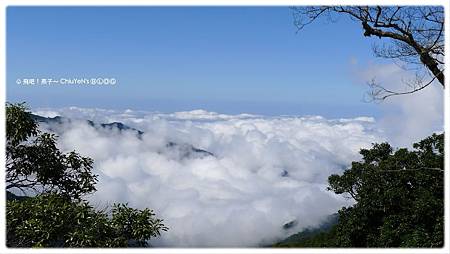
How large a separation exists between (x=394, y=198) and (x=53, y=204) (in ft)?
15.0

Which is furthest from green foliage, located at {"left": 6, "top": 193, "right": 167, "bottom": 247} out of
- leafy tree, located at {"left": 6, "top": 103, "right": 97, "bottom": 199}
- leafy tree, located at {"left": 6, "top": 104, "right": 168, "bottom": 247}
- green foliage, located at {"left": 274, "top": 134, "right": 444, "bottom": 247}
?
green foliage, located at {"left": 274, "top": 134, "right": 444, "bottom": 247}

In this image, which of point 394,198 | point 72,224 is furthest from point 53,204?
point 394,198

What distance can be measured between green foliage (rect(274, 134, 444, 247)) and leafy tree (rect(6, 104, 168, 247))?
3.37 metres

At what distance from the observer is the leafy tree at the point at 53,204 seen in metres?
3.05

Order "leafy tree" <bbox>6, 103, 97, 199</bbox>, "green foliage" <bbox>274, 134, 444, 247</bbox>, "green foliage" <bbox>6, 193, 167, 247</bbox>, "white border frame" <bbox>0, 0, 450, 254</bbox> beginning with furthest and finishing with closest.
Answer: "green foliage" <bbox>274, 134, 444, 247</bbox> < "leafy tree" <bbox>6, 103, 97, 199</bbox> < "green foliage" <bbox>6, 193, 167, 247</bbox> < "white border frame" <bbox>0, 0, 450, 254</bbox>

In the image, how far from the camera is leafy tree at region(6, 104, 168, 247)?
10.0 ft

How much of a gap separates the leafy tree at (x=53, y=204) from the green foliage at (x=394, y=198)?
11.1ft

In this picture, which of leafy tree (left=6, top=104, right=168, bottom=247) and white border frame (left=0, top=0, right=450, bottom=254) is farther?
leafy tree (left=6, top=104, right=168, bottom=247)

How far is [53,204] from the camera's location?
10.3ft

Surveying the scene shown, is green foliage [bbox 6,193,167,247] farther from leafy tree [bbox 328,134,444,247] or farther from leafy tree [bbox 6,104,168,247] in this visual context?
leafy tree [bbox 328,134,444,247]

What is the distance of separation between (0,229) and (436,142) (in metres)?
5.59
